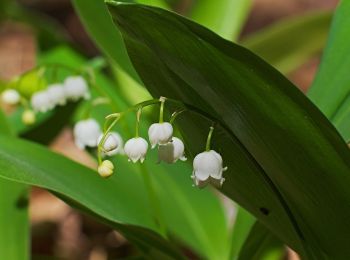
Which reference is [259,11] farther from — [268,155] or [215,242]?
[268,155]

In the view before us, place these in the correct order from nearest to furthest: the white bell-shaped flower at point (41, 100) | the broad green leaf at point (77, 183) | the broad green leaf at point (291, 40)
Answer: the broad green leaf at point (77, 183)
the white bell-shaped flower at point (41, 100)
the broad green leaf at point (291, 40)

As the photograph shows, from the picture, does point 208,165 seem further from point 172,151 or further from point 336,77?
point 336,77

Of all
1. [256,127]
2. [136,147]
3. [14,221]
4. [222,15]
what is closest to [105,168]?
[136,147]

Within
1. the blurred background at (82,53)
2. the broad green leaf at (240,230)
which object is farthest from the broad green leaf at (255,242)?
the blurred background at (82,53)

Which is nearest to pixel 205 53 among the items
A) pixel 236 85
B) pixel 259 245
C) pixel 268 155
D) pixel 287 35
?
pixel 236 85

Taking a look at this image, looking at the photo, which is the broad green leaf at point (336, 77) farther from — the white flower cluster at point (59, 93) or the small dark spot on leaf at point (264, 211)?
the white flower cluster at point (59, 93)

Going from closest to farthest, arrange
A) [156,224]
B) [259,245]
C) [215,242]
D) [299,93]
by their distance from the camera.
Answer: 1. [299,93]
2. [259,245]
3. [156,224]
4. [215,242]
